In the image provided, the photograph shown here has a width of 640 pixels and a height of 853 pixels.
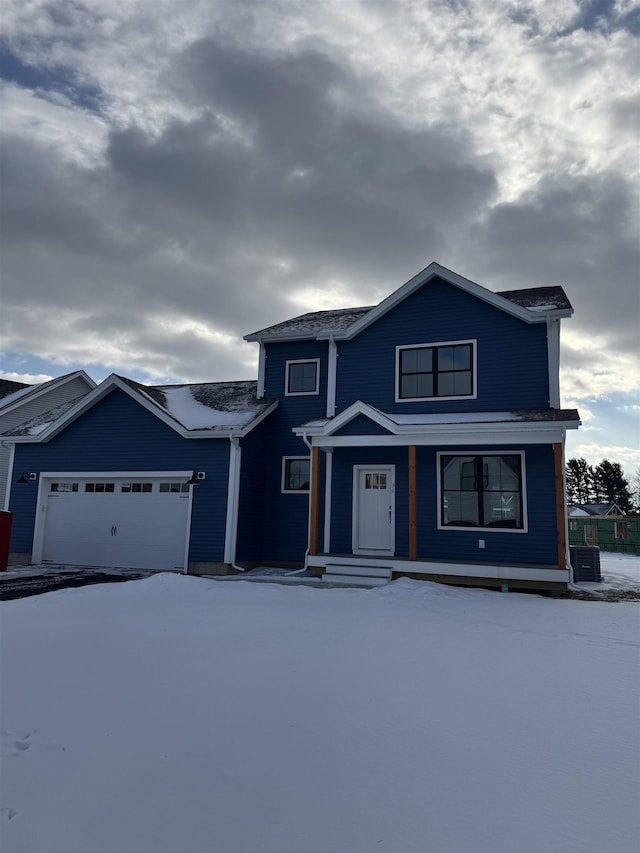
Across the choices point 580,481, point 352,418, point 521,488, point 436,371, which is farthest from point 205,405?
point 580,481

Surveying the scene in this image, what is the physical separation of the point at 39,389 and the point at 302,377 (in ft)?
49.1

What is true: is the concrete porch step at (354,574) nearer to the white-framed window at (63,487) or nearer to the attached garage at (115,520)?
the attached garage at (115,520)

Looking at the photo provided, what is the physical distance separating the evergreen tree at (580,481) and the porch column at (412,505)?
235ft

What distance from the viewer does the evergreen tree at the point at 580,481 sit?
243 feet


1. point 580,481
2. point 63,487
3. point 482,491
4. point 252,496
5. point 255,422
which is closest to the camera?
point 482,491

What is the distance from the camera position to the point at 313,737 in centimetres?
366

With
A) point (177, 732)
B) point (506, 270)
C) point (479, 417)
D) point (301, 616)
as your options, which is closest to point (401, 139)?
point (506, 270)

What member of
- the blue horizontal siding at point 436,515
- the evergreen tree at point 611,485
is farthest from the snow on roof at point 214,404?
the evergreen tree at point 611,485

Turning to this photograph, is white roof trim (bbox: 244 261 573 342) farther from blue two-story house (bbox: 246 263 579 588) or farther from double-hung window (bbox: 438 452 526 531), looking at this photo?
double-hung window (bbox: 438 452 526 531)

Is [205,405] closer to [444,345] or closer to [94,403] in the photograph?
[94,403]

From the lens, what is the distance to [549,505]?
1141 centimetres

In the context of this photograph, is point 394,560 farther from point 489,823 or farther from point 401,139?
point 401,139

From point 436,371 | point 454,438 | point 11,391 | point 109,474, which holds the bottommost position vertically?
point 109,474

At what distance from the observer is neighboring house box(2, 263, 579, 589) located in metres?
11.5
